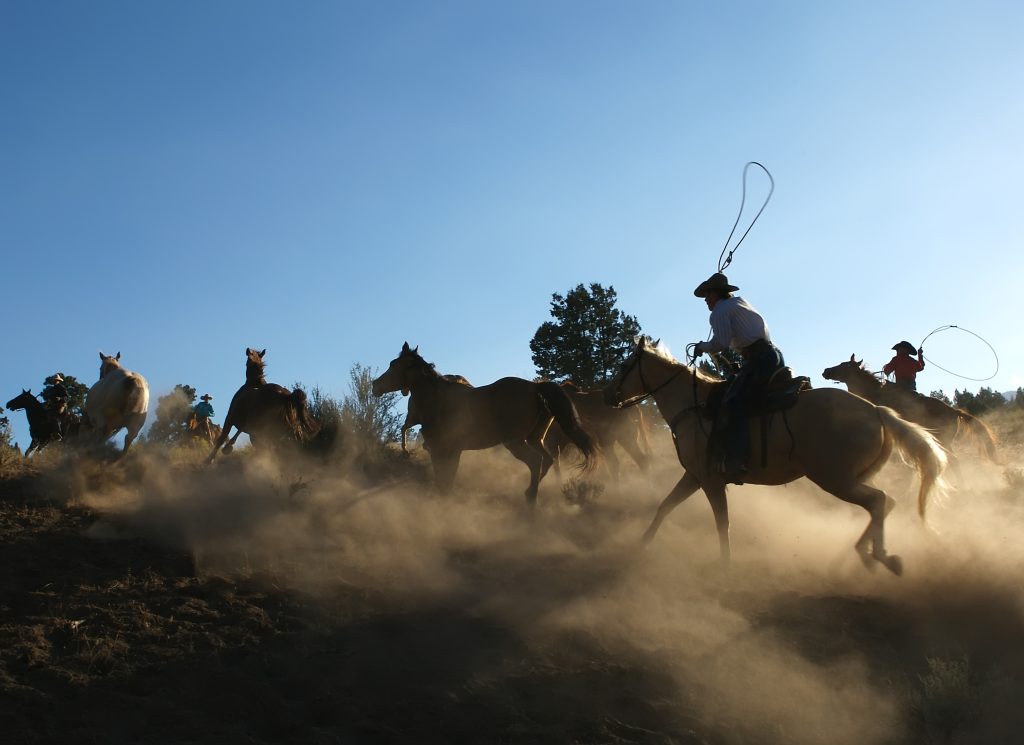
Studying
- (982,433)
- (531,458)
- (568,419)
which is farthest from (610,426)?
(982,433)

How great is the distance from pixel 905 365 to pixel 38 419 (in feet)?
50.0

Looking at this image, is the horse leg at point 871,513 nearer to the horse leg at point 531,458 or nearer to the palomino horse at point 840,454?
the palomino horse at point 840,454

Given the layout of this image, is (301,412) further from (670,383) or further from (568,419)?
(670,383)

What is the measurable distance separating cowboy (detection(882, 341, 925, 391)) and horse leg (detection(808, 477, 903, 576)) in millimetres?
8422

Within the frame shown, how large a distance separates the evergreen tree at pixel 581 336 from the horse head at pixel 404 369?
20705mm

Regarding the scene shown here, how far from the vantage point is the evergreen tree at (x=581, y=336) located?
35.1 meters

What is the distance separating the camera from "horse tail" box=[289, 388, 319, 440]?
1585cm

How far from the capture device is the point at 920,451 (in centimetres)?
864

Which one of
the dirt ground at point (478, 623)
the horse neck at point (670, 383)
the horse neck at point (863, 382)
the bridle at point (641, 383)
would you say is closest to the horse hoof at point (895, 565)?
the dirt ground at point (478, 623)

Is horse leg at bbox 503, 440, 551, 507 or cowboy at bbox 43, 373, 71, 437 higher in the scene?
cowboy at bbox 43, 373, 71, 437

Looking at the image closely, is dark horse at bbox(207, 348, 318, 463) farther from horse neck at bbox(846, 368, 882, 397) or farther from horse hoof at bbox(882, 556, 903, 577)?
horse hoof at bbox(882, 556, 903, 577)

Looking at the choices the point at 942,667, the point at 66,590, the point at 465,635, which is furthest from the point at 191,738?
the point at 942,667

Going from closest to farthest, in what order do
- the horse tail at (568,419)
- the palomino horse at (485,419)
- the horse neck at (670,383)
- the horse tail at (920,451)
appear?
the horse tail at (920,451) < the horse neck at (670,383) < the horse tail at (568,419) < the palomino horse at (485,419)

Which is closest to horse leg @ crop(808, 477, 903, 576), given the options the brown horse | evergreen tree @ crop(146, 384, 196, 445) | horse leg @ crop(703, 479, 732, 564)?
horse leg @ crop(703, 479, 732, 564)
